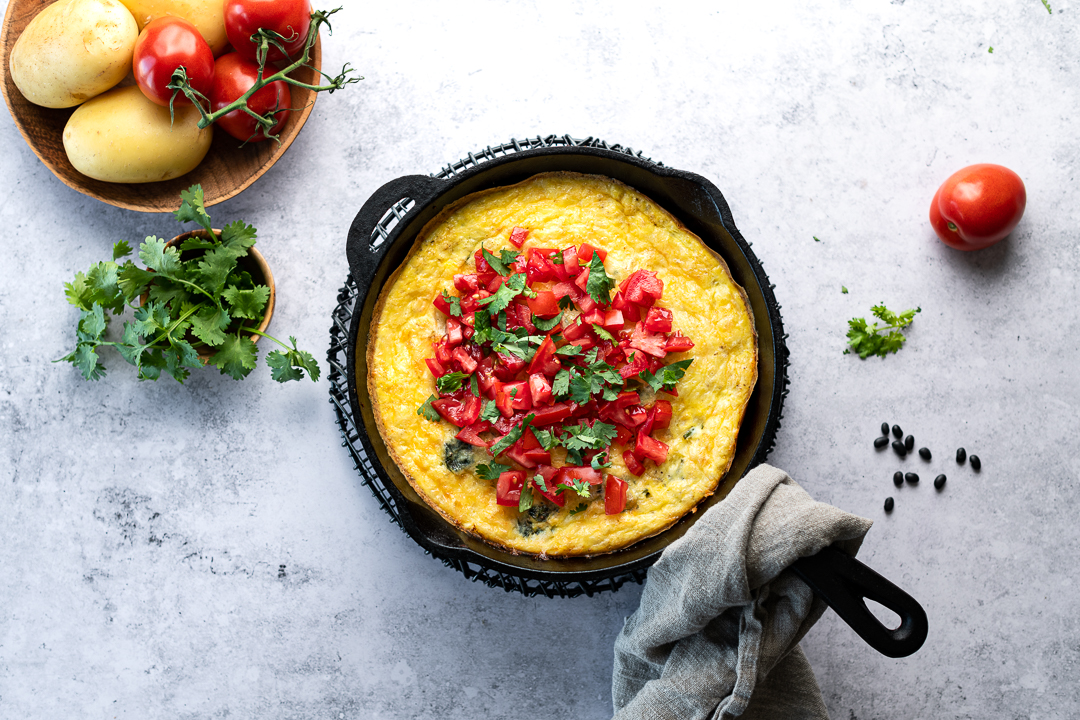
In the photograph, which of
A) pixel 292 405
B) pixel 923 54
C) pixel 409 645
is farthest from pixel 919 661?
pixel 292 405

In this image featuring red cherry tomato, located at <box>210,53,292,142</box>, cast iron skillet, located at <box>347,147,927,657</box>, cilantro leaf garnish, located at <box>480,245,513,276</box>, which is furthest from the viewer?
red cherry tomato, located at <box>210,53,292,142</box>

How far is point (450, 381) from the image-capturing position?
3244 millimetres

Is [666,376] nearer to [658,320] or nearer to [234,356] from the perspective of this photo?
[658,320]

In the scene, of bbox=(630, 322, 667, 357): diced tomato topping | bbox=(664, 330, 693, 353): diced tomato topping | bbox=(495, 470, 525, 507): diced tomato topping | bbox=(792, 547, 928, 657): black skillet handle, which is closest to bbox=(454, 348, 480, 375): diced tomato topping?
bbox=(495, 470, 525, 507): diced tomato topping

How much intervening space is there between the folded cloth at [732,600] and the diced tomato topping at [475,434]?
0.89 metres

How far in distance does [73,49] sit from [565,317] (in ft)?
8.26

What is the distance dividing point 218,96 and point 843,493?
361cm

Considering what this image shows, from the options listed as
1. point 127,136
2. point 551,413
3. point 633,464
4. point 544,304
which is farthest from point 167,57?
point 633,464

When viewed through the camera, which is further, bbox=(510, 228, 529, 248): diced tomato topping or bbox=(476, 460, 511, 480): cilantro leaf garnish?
bbox=(510, 228, 529, 248): diced tomato topping

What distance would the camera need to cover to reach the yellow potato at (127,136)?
3488 mm

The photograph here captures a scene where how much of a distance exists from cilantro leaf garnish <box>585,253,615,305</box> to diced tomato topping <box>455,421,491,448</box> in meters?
0.73

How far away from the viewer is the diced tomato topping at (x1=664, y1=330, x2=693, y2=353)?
322cm

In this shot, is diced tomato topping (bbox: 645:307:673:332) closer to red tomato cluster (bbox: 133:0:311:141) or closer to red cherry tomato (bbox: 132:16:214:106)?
red tomato cluster (bbox: 133:0:311:141)

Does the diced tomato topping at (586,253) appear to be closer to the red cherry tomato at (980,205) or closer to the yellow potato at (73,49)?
the red cherry tomato at (980,205)
